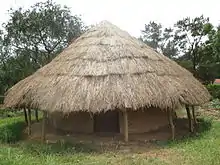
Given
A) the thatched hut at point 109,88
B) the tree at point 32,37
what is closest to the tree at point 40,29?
the tree at point 32,37

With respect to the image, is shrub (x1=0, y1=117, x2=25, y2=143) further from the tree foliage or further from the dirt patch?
the tree foliage

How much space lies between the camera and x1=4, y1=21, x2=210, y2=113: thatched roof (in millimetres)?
10031

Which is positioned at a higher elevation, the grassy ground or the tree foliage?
the tree foliage

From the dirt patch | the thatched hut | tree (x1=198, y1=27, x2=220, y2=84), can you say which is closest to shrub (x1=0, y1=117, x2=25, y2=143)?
the dirt patch

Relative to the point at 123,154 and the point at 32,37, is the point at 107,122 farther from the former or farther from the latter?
the point at 32,37

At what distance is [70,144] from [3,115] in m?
10.9

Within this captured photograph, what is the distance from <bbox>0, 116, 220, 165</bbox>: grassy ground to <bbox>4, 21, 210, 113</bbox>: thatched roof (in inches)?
50.9

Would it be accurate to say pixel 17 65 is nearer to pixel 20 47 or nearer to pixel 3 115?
pixel 20 47

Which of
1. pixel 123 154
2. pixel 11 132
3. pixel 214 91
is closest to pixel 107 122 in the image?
pixel 123 154

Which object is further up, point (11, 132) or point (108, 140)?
point (11, 132)

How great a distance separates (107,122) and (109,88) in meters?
2.60

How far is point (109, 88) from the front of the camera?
10211 mm

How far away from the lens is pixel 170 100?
10.3 m

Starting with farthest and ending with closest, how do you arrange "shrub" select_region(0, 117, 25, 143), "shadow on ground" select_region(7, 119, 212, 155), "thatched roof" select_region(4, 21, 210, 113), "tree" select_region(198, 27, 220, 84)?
"tree" select_region(198, 27, 220, 84) → "shrub" select_region(0, 117, 25, 143) → "thatched roof" select_region(4, 21, 210, 113) → "shadow on ground" select_region(7, 119, 212, 155)
